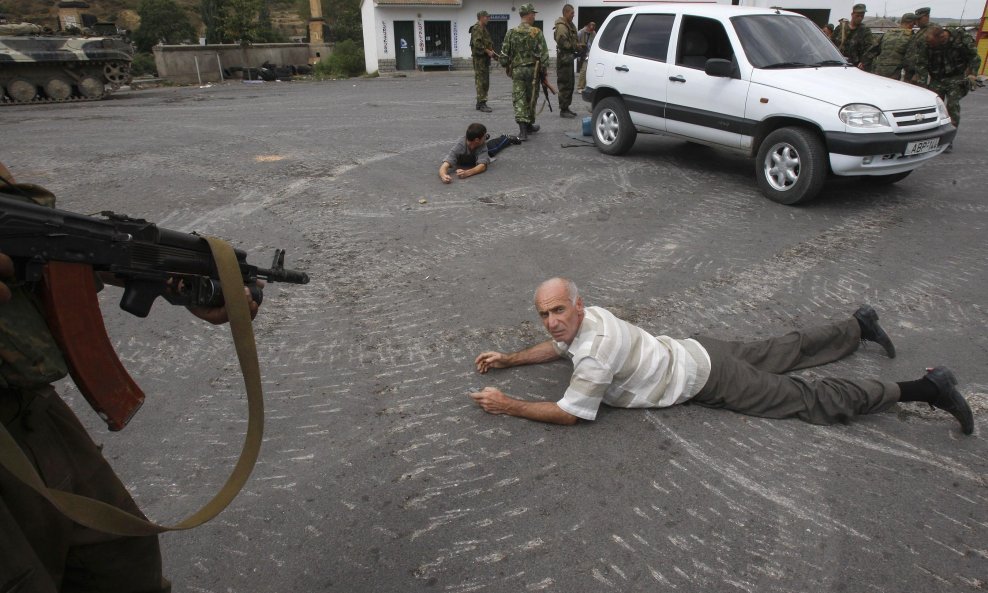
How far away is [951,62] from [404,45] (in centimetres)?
2611

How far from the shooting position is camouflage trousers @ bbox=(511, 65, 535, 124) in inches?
390

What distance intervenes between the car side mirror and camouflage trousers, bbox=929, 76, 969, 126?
4328 millimetres

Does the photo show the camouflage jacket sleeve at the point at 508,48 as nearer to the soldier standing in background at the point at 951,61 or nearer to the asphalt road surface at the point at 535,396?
the asphalt road surface at the point at 535,396

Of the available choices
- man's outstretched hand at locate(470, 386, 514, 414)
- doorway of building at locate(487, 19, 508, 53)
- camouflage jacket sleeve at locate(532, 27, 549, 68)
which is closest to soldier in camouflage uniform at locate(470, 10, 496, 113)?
camouflage jacket sleeve at locate(532, 27, 549, 68)

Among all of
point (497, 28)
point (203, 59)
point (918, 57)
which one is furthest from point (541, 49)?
point (203, 59)

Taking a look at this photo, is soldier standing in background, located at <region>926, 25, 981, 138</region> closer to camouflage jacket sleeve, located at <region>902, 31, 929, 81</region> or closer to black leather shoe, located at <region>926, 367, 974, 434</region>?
camouflage jacket sleeve, located at <region>902, 31, 929, 81</region>

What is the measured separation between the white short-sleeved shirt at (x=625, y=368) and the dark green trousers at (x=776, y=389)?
0.34 feet

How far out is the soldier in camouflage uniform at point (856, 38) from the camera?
11422 mm

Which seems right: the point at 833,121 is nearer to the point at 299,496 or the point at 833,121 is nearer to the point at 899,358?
the point at 899,358

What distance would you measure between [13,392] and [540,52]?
32.3 ft

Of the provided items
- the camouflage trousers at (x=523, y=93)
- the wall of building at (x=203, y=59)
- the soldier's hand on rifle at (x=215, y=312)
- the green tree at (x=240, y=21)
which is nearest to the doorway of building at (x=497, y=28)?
the wall of building at (x=203, y=59)

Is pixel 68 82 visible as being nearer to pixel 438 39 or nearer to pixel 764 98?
pixel 438 39

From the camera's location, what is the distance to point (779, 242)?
19.2 ft

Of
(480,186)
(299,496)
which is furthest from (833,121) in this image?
(299,496)
